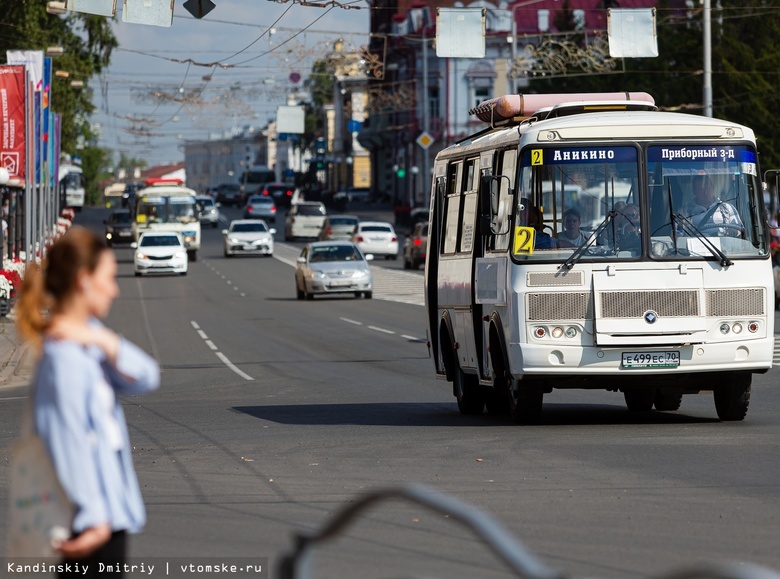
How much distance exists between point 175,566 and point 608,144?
7930 mm

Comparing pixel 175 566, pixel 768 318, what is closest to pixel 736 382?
pixel 768 318

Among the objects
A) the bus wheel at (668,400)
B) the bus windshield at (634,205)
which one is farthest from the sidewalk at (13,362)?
the bus windshield at (634,205)

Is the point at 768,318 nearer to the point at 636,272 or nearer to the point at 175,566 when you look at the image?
the point at 636,272

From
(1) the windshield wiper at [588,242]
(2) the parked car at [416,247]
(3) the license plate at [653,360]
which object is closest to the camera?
(3) the license plate at [653,360]

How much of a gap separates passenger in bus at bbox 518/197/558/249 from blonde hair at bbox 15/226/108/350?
10.2 m

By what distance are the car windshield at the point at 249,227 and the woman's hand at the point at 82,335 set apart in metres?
70.0

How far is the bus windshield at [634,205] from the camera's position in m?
15.0

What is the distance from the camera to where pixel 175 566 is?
8305 millimetres

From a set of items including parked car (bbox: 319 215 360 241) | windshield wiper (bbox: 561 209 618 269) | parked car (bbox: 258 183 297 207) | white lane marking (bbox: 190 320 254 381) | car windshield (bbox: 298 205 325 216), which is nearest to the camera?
windshield wiper (bbox: 561 209 618 269)

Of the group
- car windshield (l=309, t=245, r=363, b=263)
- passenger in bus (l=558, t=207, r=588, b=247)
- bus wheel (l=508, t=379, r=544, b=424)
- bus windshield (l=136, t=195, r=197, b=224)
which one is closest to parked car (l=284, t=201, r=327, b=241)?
bus windshield (l=136, t=195, r=197, b=224)

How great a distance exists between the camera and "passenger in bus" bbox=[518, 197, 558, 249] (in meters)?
15.0

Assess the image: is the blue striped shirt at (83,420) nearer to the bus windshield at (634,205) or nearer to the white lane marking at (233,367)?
the bus windshield at (634,205)

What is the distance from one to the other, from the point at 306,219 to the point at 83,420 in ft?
272

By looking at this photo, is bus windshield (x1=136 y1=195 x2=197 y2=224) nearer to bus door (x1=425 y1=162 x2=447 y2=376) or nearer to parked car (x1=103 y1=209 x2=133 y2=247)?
parked car (x1=103 y1=209 x2=133 y2=247)
